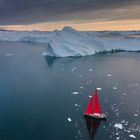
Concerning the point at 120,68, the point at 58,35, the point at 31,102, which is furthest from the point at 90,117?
the point at 58,35

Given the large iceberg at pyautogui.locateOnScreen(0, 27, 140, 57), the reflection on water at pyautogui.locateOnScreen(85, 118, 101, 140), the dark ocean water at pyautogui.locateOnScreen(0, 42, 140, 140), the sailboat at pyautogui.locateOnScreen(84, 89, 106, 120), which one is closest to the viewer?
the reflection on water at pyautogui.locateOnScreen(85, 118, 101, 140)

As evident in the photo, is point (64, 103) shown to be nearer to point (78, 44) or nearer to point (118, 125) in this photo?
point (118, 125)

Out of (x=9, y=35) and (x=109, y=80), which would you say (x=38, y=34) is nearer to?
(x=9, y=35)

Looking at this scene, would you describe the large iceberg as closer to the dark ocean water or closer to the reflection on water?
the dark ocean water

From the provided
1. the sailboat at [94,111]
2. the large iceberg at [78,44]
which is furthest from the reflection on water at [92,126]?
the large iceberg at [78,44]

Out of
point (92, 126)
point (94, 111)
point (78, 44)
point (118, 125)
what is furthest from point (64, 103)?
point (78, 44)

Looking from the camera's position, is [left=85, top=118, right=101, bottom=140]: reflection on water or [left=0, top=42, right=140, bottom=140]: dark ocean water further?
[left=0, top=42, right=140, bottom=140]: dark ocean water

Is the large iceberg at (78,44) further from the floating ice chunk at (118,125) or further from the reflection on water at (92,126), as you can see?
the floating ice chunk at (118,125)

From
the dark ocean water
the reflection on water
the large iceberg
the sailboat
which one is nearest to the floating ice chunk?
the dark ocean water
